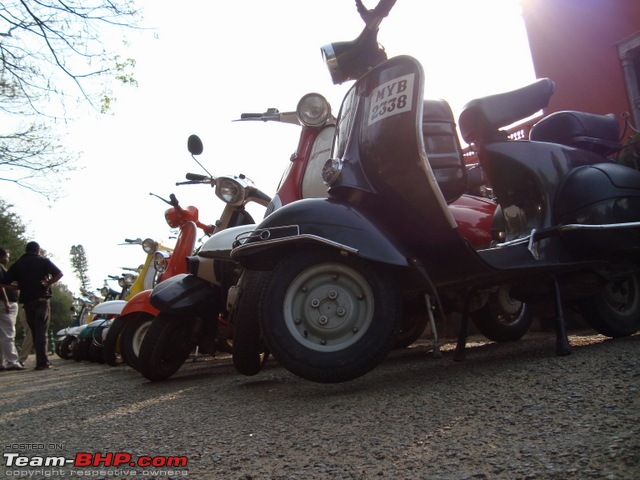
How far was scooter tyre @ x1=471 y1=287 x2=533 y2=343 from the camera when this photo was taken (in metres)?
3.92

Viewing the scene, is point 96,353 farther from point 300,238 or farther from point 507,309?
point 300,238

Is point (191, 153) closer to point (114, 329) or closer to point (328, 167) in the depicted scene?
point (114, 329)

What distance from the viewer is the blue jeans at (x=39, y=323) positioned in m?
7.82

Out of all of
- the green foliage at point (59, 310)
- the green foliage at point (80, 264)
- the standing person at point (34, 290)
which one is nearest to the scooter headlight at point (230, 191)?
the standing person at point (34, 290)

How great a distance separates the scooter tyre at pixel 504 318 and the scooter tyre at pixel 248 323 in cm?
179

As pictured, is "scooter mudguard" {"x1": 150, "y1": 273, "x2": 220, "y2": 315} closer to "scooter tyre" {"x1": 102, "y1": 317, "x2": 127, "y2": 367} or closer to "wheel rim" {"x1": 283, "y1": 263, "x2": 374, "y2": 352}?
"wheel rim" {"x1": 283, "y1": 263, "x2": 374, "y2": 352}

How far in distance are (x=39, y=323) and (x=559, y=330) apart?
7289 mm

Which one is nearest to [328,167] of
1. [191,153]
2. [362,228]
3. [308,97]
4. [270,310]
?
[362,228]

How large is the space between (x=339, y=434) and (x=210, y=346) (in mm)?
2264

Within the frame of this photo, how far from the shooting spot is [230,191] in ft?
16.1

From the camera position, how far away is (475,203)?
3.70 metres

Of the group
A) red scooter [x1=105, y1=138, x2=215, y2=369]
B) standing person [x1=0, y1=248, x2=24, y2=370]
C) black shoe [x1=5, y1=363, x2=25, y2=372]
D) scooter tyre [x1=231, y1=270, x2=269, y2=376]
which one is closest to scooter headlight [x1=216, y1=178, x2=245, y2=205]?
red scooter [x1=105, y1=138, x2=215, y2=369]

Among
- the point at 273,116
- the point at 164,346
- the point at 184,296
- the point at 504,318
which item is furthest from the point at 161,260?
the point at 504,318

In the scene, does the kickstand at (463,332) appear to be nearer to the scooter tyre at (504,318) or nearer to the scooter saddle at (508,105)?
the scooter tyre at (504,318)
